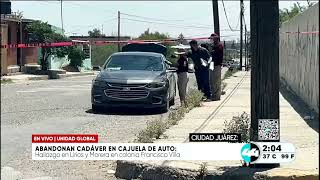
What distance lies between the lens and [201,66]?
1347 centimetres

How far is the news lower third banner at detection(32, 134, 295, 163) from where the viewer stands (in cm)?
589

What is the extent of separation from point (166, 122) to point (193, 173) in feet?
Answer: 11.2

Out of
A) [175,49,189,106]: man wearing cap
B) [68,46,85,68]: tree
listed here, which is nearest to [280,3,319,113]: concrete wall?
[175,49,189,106]: man wearing cap

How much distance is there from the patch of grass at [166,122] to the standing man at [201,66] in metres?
0.31

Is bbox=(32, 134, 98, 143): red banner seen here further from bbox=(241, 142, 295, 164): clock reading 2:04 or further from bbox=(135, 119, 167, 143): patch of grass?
bbox=(241, 142, 295, 164): clock reading 2:04

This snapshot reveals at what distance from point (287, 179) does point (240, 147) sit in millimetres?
631

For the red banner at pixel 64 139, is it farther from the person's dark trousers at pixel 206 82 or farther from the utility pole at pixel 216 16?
the utility pole at pixel 216 16

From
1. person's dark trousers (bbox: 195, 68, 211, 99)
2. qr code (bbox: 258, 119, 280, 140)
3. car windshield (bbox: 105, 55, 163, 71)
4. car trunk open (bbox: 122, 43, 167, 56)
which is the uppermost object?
car trunk open (bbox: 122, 43, 167, 56)

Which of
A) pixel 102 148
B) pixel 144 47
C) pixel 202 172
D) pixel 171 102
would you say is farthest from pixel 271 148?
pixel 171 102

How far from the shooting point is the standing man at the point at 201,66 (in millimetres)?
12822

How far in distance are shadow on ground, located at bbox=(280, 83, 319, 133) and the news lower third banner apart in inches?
112

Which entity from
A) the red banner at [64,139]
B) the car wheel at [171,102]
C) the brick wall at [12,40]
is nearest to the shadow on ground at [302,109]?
the car wheel at [171,102]

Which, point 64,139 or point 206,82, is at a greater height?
point 206,82

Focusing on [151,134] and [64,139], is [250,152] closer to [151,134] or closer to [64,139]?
[64,139]
